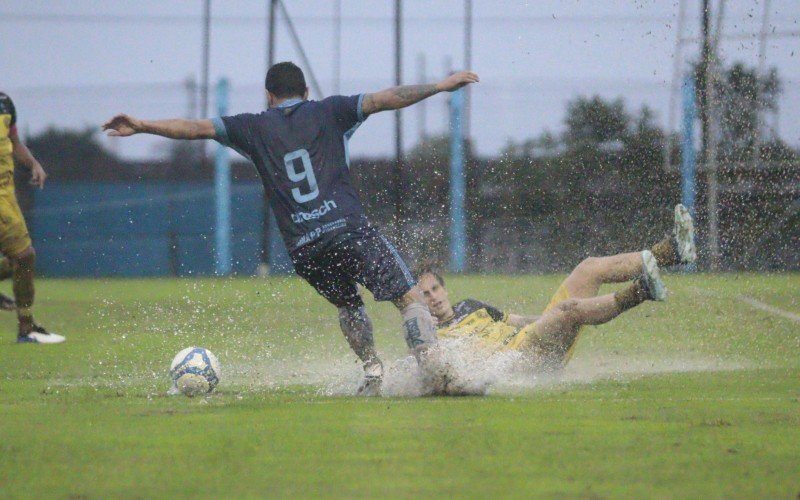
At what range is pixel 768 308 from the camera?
13.1 meters

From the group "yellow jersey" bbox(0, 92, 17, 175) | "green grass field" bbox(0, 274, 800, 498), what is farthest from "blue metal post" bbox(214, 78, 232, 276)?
"green grass field" bbox(0, 274, 800, 498)

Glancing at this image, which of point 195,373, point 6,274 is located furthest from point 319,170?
point 6,274

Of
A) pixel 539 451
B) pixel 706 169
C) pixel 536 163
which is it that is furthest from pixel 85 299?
pixel 539 451

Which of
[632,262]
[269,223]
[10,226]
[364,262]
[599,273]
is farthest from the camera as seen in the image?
[269,223]

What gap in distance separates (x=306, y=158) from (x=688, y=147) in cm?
1524

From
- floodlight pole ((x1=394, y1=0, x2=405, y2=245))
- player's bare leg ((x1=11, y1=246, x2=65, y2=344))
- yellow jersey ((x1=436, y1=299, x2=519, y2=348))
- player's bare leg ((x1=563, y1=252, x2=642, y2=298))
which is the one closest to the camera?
player's bare leg ((x1=563, y1=252, x2=642, y2=298))

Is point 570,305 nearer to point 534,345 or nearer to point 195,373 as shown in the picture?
point 534,345

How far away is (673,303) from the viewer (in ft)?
44.5

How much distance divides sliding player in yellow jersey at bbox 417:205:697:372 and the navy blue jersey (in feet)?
3.92

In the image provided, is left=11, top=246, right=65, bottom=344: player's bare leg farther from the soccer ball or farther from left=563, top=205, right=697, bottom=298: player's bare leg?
left=563, top=205, right=697, bottom=298: player's bare leg

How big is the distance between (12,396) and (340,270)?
2046 mm

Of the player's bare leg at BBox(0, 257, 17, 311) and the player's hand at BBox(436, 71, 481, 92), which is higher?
the player's hand at BBox(436, 71, 481, 92)

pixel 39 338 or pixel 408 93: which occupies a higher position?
pixel 408 93

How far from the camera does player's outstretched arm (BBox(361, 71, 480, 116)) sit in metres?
6.62
